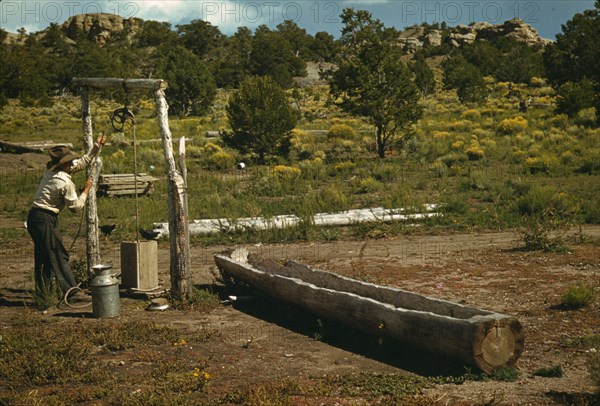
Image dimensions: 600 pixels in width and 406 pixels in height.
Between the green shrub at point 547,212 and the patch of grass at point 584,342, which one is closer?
the patch of grass at point 584,342

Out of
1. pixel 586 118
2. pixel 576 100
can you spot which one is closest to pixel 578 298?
pixel 586 118

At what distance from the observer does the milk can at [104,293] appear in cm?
913

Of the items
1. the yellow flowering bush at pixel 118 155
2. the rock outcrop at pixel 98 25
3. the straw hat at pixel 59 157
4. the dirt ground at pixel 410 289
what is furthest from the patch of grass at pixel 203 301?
the rock outcrop at pixel 98 25

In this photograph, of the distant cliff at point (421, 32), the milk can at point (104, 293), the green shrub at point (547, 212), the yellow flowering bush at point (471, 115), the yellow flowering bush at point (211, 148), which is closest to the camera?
the milk can at point (104, 293)

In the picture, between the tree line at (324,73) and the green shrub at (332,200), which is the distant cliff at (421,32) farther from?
the green shrub at (332,200)

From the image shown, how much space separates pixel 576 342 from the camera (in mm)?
7422

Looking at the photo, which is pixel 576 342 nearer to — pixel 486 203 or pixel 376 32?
pixel 486 203

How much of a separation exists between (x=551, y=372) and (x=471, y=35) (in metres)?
97.7

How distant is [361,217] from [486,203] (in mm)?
3673

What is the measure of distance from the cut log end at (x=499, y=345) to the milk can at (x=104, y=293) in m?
4.82

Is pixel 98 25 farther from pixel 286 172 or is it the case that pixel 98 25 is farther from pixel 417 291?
pixel 417 291

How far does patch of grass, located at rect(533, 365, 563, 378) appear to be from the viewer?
21.3 ft

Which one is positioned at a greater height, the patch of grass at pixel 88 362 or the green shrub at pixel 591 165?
the green shrub at pixel 591 165

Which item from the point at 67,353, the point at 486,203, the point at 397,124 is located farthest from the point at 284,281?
the point at 397,124
